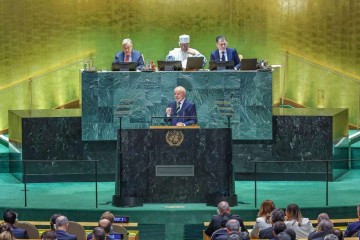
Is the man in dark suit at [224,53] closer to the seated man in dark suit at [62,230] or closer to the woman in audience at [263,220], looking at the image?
the woman in audience at [263,220]

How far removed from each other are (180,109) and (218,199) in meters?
1.84

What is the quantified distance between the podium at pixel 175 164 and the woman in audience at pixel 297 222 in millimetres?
2979

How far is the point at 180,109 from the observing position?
17.8 m

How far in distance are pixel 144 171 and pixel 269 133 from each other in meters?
2.91

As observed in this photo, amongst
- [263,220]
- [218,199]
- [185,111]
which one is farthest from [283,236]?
[185,111]

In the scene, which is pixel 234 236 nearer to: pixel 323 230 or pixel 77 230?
pixel 323 230

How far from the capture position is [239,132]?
62.1ft

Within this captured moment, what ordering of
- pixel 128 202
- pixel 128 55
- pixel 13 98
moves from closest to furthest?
pixel 128 202, pixel 128 55, pixel 13 98

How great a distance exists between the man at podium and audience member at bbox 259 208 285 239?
4157 millimetres

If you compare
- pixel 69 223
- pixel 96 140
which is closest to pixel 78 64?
pixel 96 140

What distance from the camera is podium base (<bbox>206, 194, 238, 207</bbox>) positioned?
54.6 ft

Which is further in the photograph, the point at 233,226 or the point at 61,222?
the point at 61,222

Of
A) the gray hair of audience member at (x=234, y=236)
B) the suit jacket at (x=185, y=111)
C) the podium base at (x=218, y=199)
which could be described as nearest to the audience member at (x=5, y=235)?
the gray hair of audience member at (x=234, y=236)

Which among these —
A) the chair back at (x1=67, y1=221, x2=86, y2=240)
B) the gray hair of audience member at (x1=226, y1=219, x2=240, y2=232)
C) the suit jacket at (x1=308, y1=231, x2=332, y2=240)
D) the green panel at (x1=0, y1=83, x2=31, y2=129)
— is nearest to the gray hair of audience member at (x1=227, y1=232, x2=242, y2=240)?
the gray hair of audience member at (x1=226, y1=219, x2=240, y2=232)
